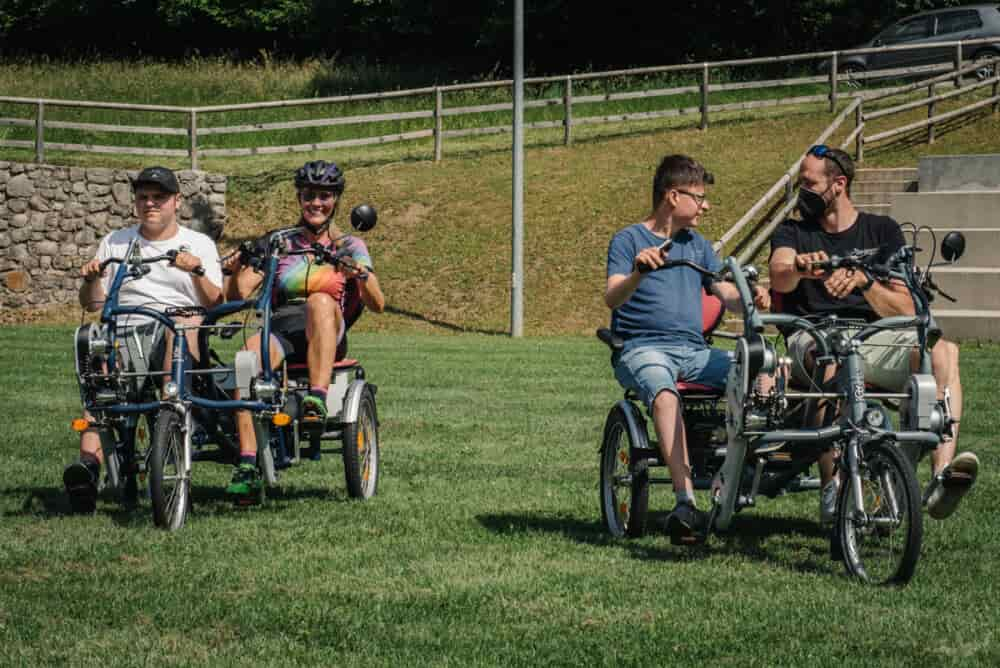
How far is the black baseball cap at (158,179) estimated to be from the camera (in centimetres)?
809

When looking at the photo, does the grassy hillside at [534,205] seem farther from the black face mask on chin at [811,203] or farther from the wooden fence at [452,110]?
the black face mask on chin at [811,203]

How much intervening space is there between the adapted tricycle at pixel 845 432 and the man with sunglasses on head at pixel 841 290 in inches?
5.3

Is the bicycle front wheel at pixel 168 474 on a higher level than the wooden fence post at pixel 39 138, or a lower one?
lower

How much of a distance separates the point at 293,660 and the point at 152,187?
3.78 metres

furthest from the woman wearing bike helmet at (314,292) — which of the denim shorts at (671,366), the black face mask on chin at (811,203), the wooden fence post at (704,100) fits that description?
the wooden fence post at (704,100)

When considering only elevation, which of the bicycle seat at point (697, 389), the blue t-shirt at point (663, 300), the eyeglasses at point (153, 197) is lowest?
the bicycle seat at point (697, 389)

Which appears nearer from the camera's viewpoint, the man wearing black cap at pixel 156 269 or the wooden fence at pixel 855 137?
the man wearing black cap at pixel 156 269

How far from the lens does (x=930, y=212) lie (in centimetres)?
2159

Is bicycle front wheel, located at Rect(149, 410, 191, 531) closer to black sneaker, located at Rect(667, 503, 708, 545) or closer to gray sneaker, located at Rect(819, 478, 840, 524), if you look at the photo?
black sneaker, located at Rect(667, 503, 708, 545)

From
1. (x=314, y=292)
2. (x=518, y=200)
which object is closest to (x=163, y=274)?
(x=314, y=292)

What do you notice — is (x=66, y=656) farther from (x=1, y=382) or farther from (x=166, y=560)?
(x=1, y=382)

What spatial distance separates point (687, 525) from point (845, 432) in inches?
30.4

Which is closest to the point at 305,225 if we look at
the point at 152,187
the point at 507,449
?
the point at 152,187

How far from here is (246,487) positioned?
763 centimetres
